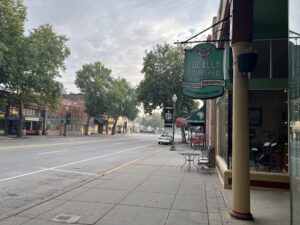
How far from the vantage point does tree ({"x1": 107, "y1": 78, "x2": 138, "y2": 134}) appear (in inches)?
2854

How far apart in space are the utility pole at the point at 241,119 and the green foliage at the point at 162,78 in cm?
3940

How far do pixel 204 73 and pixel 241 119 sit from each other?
2845mm

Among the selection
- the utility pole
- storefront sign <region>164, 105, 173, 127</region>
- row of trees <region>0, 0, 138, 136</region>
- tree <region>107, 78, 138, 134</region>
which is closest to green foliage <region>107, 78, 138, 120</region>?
tree <region>107, 78, 138, 134</region>

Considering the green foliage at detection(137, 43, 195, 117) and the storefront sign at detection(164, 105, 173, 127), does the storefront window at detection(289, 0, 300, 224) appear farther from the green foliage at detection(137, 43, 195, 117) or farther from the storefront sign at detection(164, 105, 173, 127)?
the green foliage at detection(137, 43, 195, 117)

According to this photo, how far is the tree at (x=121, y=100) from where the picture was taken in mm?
72500

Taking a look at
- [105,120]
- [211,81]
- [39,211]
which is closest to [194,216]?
[39,211]

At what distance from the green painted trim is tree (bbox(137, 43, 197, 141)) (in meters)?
35.7

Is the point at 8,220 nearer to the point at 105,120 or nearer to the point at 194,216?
the point at 194,216

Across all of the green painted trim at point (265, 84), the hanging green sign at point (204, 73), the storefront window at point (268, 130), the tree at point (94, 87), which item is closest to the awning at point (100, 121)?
the tree at point (94, 87)

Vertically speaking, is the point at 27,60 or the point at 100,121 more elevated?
the point at 27,60

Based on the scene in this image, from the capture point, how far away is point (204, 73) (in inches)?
363

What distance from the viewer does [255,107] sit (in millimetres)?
12344

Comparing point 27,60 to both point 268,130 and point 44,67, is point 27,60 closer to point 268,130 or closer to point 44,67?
point 44,67

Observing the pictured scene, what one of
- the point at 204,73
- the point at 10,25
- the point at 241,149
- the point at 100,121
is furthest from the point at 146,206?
the point at 100,121
